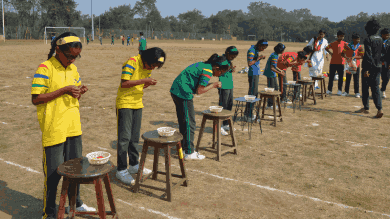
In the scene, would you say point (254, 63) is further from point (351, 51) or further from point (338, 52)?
point (351, 51)

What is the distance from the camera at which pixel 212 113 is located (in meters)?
5.39

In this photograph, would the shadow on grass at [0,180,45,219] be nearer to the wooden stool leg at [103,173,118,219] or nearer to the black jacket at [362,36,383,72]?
the wooden stool leg at [103,173,118,219]

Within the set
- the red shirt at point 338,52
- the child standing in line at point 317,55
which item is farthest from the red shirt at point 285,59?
the red shirt at point 338,52

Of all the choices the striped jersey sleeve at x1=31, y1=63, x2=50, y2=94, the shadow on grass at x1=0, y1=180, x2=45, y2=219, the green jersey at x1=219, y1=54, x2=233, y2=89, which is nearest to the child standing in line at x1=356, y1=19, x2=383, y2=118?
the green jersey at x1=219, y1=54, x2=233, y2=89

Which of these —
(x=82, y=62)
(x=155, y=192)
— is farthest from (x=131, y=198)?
(x=82, y=62)

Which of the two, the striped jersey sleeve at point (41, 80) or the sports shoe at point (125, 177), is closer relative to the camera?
the striped jersey sleeve at point (41, 80)

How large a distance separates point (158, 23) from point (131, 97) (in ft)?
293

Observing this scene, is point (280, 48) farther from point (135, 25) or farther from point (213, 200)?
point (135, 25)

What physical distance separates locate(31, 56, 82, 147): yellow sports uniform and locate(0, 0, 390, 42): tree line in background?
5328 centimetres

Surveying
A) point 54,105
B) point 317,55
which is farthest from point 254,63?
point 54,105

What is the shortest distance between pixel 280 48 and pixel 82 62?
14665 mm

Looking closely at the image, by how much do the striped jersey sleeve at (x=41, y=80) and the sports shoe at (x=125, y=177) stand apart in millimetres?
1877

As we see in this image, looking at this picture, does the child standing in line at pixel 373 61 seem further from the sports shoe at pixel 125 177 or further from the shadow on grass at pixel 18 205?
the shadow on grass at pixel 18 205

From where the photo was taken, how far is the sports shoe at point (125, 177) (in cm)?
443
